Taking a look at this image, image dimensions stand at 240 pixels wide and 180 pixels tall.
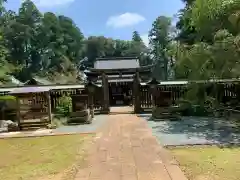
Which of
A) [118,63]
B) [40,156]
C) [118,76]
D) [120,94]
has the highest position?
[118,63]

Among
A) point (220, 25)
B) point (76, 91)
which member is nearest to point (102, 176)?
point (220, 25)

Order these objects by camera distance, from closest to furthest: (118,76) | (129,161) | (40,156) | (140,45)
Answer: (129,161)
(40,156)
(118,76)
(140,45)

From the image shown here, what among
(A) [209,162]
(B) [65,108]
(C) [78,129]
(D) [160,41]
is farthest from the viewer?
(D) [160,41]

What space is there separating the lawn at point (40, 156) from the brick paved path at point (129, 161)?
1.33ft

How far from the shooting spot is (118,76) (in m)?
21.8

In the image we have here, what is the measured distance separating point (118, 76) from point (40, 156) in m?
14.8

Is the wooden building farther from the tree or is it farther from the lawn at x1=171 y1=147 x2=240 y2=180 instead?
the tree

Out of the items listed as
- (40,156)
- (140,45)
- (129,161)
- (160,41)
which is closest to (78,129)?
(40,156)

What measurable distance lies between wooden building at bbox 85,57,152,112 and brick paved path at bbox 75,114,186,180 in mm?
9563

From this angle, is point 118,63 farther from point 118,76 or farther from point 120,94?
point 120,94

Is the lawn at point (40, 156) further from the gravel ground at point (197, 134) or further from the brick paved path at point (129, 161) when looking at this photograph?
the gravel ground at point (197, 134)

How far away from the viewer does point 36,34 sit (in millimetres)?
50406

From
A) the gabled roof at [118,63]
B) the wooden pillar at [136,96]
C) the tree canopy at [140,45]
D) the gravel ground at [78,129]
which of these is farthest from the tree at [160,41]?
the gravel ground at [78,129]

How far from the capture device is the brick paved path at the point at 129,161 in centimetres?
536
